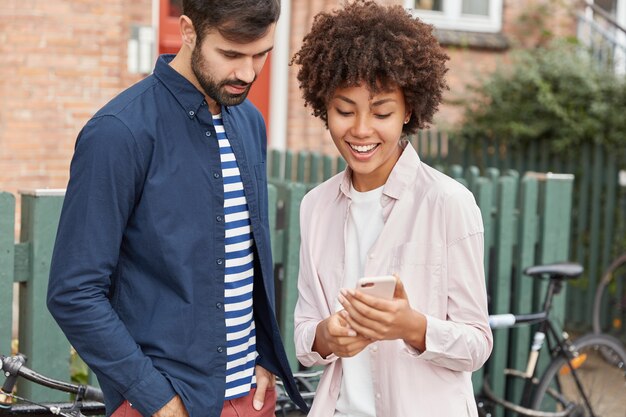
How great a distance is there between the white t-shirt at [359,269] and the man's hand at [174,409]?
1.26ft

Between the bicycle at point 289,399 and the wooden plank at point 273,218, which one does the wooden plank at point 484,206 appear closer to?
the wooden plank at point 273,218

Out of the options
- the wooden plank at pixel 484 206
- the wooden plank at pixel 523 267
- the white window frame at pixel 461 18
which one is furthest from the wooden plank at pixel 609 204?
the white window frame at pixel 461 18

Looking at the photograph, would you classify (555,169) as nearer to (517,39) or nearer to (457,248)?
(517,39)

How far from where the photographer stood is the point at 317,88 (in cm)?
257

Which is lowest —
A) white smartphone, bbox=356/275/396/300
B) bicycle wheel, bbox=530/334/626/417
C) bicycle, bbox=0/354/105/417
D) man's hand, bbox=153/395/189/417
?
bicycle wheel, bbox=530/334/626/417

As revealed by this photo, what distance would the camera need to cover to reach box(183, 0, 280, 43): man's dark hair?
7.84 feet

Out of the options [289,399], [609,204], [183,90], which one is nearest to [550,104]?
[609,204]

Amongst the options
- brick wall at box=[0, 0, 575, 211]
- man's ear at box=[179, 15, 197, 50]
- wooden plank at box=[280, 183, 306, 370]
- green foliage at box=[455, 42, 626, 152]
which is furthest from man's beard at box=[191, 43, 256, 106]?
green foliage at box=[455, 42, 626, 152]

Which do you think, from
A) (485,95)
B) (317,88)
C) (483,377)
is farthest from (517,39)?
(317,88)

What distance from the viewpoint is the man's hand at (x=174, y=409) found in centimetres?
237

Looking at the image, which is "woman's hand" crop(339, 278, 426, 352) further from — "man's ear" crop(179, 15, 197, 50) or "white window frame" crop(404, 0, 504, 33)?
"white window frame" crop(404, 0, 504, 33)

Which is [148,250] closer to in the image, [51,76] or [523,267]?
[523,267]

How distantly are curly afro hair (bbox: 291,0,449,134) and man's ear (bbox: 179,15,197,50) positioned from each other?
0.98ft

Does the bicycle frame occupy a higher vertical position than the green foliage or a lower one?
lower
